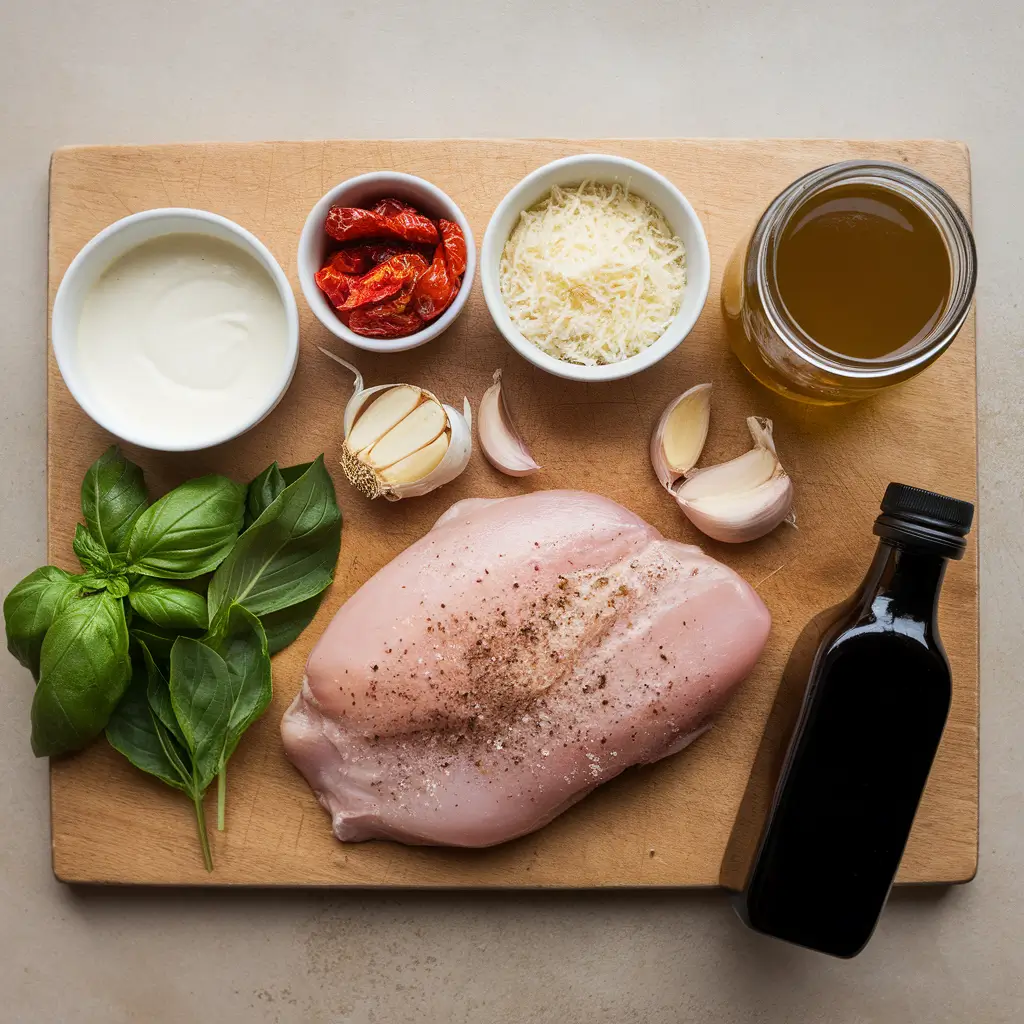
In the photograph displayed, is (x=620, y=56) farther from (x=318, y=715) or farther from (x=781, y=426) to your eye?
(x=318, y=715)

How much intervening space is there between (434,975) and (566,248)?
1228 millimetres

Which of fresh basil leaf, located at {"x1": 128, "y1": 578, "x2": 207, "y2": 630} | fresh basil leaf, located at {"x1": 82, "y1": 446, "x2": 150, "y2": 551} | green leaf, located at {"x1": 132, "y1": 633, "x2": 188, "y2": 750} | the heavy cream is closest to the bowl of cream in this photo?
the heavy cream

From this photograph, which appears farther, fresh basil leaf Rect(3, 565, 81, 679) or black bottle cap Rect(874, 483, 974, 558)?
fresh basil leaf Rect(3, 565, 81, 679)

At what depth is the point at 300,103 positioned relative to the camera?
4.83 feet

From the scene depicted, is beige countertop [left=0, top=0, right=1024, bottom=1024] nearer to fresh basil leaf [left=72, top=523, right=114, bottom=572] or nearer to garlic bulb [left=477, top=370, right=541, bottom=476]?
fresh basil leaf [left=72, top=523, right=114, bottom=572]

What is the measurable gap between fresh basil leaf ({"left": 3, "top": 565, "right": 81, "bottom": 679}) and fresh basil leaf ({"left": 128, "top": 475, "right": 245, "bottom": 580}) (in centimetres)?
11

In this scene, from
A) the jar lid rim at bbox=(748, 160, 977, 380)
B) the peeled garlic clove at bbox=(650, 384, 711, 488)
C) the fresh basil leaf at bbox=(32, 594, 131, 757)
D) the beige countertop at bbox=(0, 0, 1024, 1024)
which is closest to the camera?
the jar lid rim at bbox=(748, 160, 977, 380)

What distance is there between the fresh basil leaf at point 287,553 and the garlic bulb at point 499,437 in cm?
26

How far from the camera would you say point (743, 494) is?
4.38ft

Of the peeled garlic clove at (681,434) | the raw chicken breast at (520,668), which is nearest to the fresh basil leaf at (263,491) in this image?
the raw chicken breast at (520,668)

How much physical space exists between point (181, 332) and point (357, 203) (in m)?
0.32

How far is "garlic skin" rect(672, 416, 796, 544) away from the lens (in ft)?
4.33

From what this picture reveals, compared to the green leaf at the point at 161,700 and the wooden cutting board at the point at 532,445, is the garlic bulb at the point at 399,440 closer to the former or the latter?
the wooden cutting board at the point at 532,445

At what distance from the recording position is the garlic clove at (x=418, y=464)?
4.23 ft
